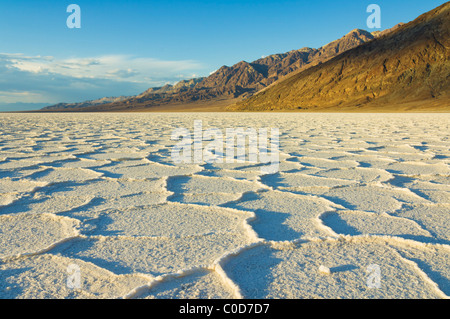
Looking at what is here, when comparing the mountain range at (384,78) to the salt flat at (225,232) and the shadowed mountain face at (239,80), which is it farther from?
the shadowed mountain face at (239,80)

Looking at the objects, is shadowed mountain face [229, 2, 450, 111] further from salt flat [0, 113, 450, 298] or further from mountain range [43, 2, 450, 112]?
salt flat [0, 113, 450, 298]

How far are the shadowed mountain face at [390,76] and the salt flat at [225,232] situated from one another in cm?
3334

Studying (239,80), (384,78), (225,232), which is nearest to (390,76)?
(384,78)

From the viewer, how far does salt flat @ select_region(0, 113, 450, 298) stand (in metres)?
1.23

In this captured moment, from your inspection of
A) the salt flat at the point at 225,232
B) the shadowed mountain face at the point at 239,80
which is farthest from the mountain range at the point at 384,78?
the shadowed mountain face at the point at 239,80

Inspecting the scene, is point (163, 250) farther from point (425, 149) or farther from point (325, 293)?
point (425, 149)

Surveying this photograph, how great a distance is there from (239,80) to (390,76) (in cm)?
8634

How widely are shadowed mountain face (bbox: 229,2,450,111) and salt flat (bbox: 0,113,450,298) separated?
3334cm

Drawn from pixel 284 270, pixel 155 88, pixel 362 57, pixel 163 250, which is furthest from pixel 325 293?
pixel 155 88

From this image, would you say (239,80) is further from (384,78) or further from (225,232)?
(225,232)

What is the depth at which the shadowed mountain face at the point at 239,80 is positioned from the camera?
90900 millimetres

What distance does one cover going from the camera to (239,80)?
399ft


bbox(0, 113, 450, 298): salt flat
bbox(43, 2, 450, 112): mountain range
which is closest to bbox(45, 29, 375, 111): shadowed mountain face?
bbox(43, 2, 450, 112): mountain range

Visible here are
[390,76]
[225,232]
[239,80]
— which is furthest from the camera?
[239,80]
